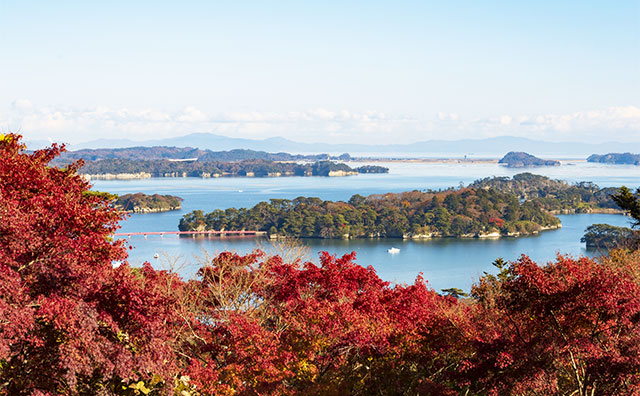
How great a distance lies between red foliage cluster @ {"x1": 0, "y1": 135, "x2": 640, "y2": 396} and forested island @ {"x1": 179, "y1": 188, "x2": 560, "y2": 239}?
50.9 metres

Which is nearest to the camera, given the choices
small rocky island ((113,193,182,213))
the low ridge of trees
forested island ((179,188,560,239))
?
forested island ((179,188,560,239))

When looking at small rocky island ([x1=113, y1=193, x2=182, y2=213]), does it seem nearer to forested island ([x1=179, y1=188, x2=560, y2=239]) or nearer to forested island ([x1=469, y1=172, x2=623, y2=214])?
forested island ([x1=179, y1=188, x2=560, y2=239])

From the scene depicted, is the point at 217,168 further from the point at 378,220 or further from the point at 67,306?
the point at 67,306

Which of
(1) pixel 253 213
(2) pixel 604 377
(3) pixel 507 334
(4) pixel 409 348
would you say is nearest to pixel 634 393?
(2) pixel 604 377

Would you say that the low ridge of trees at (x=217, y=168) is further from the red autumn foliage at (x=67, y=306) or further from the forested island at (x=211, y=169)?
the red autumn foliage at (x=67, y=306)

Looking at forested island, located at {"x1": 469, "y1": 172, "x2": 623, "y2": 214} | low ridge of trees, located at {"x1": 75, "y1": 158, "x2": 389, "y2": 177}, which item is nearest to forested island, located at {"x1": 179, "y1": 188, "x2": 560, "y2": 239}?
forested island, located at {"x1": 469, "y1": 172, "x2": 623, "y2": 214}

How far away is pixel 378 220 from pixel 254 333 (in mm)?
56073

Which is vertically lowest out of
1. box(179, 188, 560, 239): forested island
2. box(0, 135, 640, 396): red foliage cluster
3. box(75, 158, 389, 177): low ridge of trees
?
box(179, 188, 560, 239): forested island

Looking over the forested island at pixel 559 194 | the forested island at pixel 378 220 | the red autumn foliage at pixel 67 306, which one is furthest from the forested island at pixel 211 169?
the red autumn foliage at pixel 67 306

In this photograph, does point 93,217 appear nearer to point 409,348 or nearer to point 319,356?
point 319,356

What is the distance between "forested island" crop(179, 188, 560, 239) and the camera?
59.5 m

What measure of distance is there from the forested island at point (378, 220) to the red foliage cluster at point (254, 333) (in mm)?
50897

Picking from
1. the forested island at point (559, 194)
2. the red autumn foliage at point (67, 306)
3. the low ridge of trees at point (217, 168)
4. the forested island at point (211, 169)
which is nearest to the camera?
the red autumn foliage at point (67, 306)

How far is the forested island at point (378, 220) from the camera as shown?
195 ft
